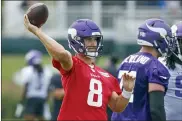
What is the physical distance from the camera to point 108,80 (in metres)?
5.70

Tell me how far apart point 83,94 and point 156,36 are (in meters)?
1.06

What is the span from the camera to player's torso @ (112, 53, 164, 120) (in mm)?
5984

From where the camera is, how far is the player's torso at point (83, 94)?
17.9 ft

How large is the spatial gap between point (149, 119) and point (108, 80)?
1.91 feet

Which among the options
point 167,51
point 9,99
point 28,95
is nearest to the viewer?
point 167,51

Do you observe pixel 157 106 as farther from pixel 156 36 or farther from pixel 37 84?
pixel 37 84

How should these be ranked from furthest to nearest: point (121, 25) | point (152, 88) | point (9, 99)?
point (121, 25)
point (9, 99)
point (152, 88)

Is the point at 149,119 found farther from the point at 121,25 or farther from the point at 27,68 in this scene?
the point at 121,25

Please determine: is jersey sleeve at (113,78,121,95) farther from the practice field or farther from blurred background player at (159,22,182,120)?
the practice field

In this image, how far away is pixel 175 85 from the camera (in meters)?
6.47

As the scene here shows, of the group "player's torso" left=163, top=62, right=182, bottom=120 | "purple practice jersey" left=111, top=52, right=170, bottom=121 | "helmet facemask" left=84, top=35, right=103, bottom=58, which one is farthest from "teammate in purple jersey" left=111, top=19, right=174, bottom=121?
"helmet facemask" left=84, top=35, right=103, bottom=58

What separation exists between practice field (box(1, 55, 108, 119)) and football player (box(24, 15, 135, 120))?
8.94 meters

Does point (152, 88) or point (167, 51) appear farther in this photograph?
point (167, 51)

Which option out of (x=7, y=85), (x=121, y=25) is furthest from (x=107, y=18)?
(x=7, y=85)
